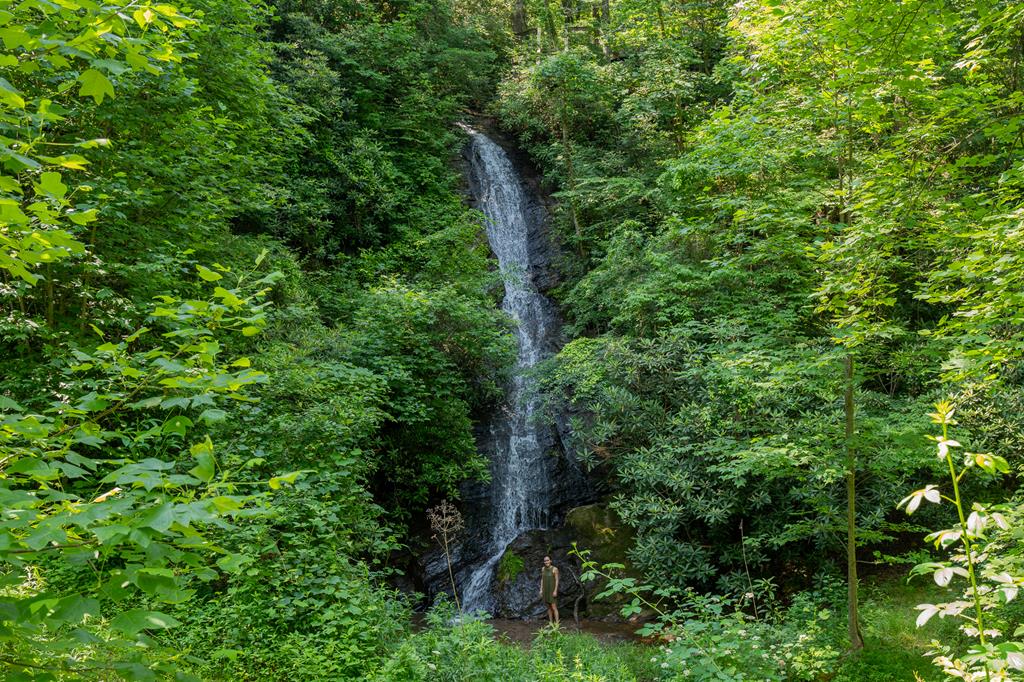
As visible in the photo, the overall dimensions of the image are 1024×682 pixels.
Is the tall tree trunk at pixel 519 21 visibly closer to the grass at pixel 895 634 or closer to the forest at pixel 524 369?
the forest at pixel 524 369

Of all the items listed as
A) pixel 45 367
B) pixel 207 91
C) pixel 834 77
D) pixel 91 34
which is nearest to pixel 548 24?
pixel 207 91

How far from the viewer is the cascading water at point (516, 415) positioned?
1091cm

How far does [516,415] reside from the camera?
12844 mm

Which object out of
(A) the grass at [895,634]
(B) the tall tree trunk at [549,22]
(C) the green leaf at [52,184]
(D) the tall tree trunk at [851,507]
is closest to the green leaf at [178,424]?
(C) the green leaf at [52,184]

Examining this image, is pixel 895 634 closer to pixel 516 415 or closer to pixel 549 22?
pixel 516 415

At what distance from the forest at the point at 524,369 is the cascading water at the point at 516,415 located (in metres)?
0.11

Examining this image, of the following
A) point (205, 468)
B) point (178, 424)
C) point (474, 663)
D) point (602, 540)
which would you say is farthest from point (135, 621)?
point (602, 540)

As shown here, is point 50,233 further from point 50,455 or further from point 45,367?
point 45,367

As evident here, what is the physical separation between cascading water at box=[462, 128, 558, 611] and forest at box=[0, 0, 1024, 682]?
11cm

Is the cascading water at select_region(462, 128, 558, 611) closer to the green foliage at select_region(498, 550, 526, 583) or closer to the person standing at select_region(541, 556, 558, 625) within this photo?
the green foliage at select_region(498, 550, 526, 583)

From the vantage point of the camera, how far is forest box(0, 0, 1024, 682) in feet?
7.39

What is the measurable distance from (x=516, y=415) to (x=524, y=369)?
4.88 feet

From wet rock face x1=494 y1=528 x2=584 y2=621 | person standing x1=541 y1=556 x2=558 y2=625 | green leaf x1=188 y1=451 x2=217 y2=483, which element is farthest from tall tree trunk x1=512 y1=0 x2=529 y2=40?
green leaf x1=188 y1=451 x2=217 y2=483

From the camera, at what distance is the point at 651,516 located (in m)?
8.47
